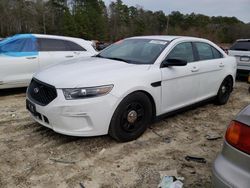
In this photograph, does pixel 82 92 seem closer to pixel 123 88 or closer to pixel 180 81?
pixel 123 88

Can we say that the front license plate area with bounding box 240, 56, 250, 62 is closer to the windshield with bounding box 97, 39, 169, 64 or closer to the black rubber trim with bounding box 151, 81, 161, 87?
the windshield with bounding box 97, 39, 169, 64

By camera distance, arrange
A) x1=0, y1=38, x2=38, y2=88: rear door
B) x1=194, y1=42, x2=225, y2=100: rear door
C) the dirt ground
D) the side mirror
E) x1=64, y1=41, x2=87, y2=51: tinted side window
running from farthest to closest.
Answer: x1=64, y1=41, x2=87, y2=51: tinted side window
x1=0, y1=38, x2=38, y2=88: rear door
x1=194, y1=42, x2=225, y2=100: rear door
the side mirror
the dirt ground

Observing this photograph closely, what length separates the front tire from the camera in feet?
12.3

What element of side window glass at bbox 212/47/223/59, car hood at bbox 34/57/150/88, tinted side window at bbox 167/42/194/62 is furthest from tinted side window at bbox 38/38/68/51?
side window glass at bbox 212/47/223/59

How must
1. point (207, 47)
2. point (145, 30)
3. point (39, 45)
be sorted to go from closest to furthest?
1. point (207, 47)
2. point (39, 45)
3. point (145, 30)

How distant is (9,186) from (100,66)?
1.94 meters

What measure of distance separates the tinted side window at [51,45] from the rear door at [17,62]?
180 millimetres

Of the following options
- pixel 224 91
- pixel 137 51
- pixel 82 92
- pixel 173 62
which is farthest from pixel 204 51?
pixel 82 92

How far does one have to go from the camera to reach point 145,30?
64250 millimetres

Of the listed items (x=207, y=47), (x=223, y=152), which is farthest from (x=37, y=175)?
(x=207, y=47)

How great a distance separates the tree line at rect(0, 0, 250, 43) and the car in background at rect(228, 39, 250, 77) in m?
40.1

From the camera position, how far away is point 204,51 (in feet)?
17.9

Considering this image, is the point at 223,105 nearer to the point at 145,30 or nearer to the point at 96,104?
the point at 96,104

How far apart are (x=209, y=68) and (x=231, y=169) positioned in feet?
11.6
